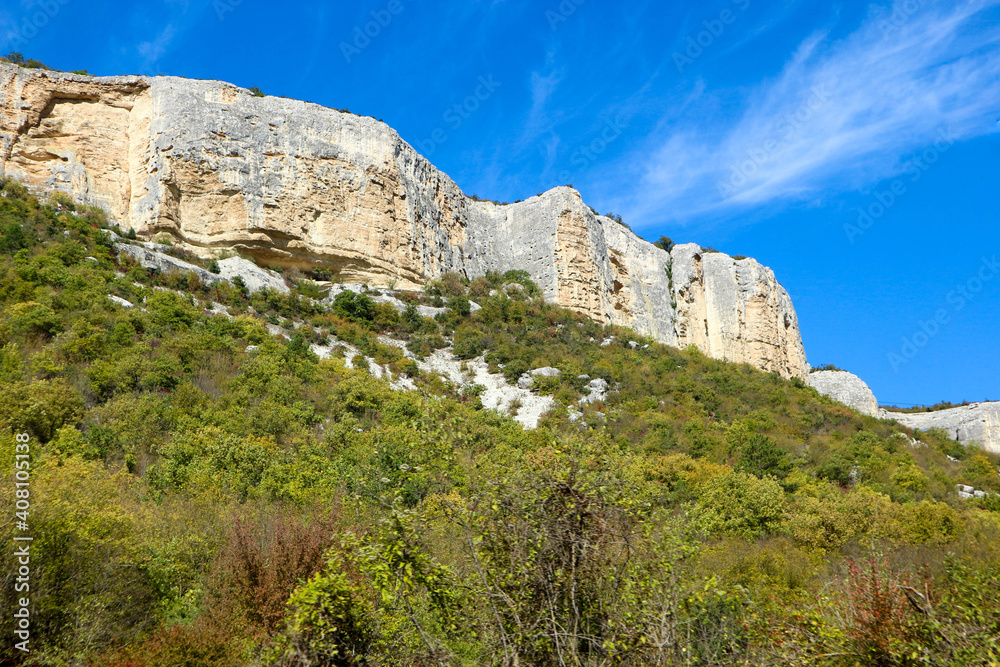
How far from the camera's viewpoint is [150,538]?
28.1ft

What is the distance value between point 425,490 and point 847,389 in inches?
1650

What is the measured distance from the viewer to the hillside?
14.9 feet

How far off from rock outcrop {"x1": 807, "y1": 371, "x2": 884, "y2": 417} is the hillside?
11.0 metres

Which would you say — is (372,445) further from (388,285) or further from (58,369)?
(388,285)

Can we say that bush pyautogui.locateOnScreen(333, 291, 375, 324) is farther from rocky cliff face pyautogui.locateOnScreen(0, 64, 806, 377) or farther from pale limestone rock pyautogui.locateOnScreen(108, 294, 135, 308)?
pale limestone rock pyautogui.locateOnScreen(108, 294, 135, 308)

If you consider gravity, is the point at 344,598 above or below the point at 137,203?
below

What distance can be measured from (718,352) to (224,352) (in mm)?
29712

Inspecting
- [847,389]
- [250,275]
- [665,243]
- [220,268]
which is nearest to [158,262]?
[220,268]

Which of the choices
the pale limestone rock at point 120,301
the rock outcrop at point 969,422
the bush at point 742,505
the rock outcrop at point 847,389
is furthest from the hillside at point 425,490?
the rock outcrop at point 847,389

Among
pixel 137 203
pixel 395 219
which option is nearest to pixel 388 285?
pixel 395 219

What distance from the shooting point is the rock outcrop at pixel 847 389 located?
39.9 meters

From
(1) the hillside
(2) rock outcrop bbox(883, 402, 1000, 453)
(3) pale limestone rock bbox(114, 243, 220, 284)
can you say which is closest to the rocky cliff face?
(1) the hillside

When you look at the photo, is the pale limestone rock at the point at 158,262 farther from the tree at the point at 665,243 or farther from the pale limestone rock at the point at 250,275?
the tree at the point at 665,243

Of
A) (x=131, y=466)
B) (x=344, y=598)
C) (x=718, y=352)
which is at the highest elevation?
(x=718, y=352)
